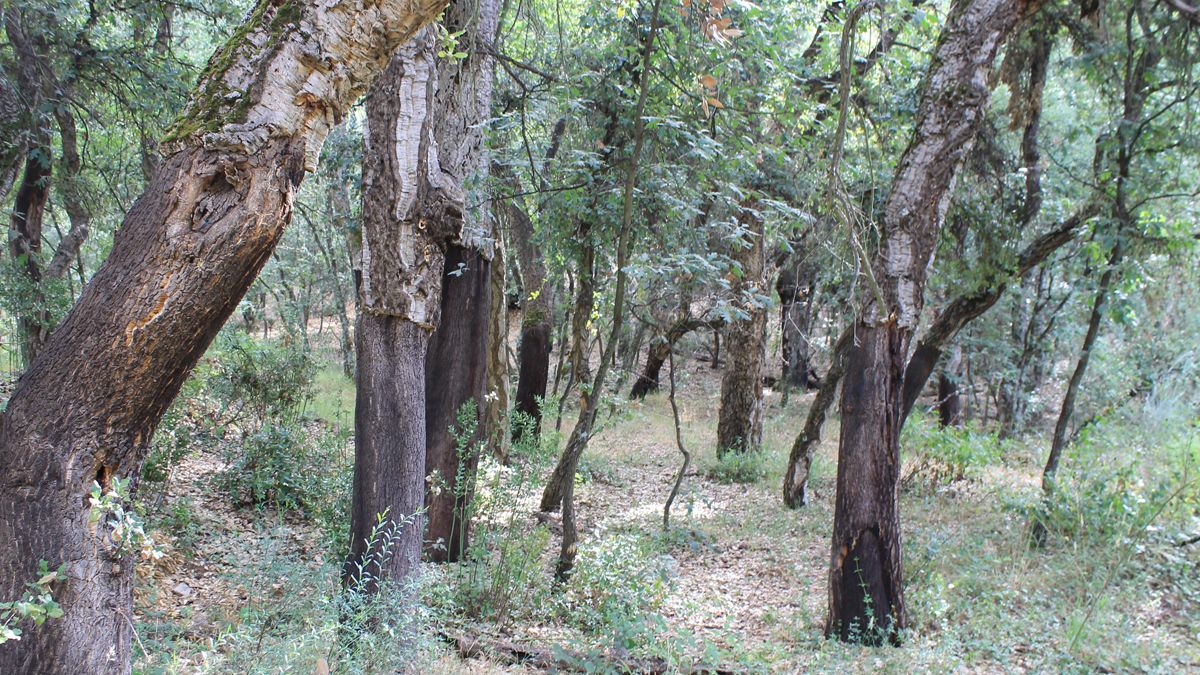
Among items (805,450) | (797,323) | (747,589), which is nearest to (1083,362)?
(805,450)

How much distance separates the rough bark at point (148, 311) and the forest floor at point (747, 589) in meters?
0.49

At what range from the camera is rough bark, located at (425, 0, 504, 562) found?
17.5 ft

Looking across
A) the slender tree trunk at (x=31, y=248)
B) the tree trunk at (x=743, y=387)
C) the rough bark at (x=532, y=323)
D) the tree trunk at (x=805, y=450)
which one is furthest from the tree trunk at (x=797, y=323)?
the slender tree trunk at (x=31, y=248)

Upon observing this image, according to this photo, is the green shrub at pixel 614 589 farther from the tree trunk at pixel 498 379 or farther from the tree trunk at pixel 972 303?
the tree trunk at pixel 972 303

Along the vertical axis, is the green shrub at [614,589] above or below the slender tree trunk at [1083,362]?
below

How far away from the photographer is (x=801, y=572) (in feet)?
22.2

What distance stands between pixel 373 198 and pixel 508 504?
2.39m

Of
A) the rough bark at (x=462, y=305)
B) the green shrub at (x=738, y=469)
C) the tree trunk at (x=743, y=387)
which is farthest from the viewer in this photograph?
the tree trunk at (x=743, y=387)

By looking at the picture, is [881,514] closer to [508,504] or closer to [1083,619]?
[1083,619]

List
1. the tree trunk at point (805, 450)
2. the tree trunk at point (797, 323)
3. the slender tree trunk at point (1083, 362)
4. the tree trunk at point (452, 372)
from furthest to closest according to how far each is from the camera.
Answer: the tree trunk at point (797, 323) → the tree trunk at point (805, 450) → the slender tree trunk at point (1083, 362) → the tree trunk at point (452, 372)

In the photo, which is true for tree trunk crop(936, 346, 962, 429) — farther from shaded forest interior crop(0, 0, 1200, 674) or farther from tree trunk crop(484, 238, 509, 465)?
tree trunk crop(484, 238, 509, 465)

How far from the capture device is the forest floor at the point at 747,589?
381 centimetres

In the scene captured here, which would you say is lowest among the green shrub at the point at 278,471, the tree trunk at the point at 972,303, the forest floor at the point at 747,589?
the forest floor at the point at 747,589

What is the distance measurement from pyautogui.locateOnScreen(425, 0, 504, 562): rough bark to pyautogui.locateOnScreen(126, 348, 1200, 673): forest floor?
70 centimetres
